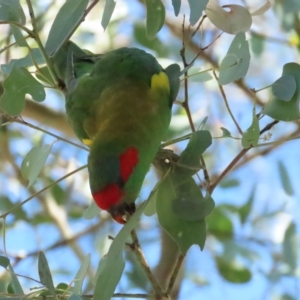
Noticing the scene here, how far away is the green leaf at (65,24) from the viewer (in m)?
0.62

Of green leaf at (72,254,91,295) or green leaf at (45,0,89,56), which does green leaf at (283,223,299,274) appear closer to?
green leaf at (72,254,91,295)

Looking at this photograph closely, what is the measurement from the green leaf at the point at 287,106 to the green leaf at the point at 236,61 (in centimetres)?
A: 5

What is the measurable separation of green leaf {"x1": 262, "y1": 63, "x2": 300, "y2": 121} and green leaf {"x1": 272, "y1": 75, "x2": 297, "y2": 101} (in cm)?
1

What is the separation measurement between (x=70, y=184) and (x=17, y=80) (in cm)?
84

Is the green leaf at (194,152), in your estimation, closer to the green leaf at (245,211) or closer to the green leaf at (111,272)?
the green leaf at (111,272)

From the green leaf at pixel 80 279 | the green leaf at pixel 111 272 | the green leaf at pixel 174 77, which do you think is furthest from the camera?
the green leaf at pixel 174 77

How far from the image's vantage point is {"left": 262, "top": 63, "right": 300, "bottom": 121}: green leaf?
1.96ft

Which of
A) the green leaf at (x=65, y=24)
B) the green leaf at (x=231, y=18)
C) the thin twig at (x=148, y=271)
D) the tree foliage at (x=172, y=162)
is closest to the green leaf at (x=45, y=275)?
the tree foliage at (x=172, y=162)

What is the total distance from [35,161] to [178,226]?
0.26 meters

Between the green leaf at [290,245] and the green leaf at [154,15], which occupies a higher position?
the green leaf at [290,245]

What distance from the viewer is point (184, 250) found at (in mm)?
581

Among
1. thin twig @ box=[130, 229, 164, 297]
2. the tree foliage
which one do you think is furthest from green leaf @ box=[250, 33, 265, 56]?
thin twig @ box=[130, 229, 164, 297]

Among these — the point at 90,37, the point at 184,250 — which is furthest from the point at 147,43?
the point at 184,250

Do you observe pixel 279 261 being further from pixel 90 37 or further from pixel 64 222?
pixel 90 37
